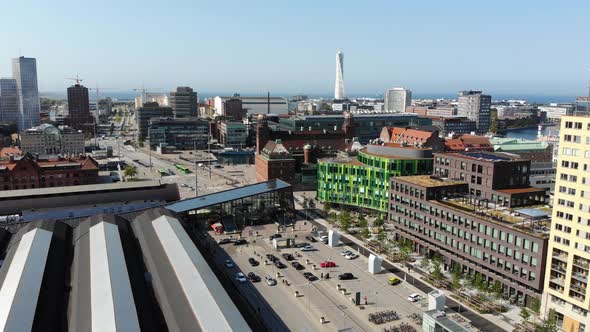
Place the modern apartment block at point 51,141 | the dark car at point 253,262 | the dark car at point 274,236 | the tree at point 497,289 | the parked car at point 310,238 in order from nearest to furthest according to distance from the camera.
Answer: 1. the tree at point 497,289
2. the dark car at point 253,262
3. the dark car at point 274,236
4. the parked car at point 310,238
5. the modern apartment block at point 51,141

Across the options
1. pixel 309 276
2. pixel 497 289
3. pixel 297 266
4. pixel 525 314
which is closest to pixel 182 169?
pixel 297 266

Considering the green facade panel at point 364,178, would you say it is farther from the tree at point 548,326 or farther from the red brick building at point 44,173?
the red brick building at point 44,173

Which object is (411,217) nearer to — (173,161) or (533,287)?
(533,287)

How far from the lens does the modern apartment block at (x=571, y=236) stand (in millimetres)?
50844

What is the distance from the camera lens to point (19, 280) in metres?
48.9

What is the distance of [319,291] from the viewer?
62469 mm

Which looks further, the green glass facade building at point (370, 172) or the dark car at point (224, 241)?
the green glass facade building at point (370, 172)

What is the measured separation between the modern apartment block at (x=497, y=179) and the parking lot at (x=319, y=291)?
2103 cm

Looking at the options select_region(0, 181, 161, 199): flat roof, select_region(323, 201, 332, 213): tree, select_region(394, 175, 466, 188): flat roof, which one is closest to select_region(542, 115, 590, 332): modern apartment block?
select_region(394, 175, 466, 188): flat roof

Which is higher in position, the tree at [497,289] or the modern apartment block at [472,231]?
the modern apartment block at [472,231]

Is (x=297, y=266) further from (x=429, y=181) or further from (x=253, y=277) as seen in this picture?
(x=429, y=181)

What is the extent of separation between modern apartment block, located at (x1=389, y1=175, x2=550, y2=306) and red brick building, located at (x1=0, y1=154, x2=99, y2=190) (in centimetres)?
7615

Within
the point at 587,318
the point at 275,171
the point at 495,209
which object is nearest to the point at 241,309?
the point at 587,318

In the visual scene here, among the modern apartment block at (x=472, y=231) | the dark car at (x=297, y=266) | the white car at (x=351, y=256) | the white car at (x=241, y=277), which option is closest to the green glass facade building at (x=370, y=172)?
the modern apartment block at (x=472, y=231)
